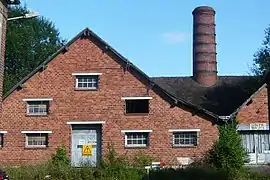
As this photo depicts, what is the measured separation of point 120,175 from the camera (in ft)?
76.8

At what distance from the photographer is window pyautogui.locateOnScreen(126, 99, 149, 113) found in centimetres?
3256

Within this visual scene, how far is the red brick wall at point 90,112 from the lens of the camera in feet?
104

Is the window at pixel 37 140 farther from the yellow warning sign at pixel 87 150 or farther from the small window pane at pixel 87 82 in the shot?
the small window pane at pixel 87 82

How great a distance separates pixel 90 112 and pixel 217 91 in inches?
456

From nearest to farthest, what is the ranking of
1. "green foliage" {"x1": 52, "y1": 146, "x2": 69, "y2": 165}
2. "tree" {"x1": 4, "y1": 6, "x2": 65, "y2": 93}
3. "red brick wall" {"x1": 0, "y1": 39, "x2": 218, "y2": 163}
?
"green foliage" {"x1": 52, "y1": 146, "x2": 69, "y2": 165}, "red brick wall" {"x1": 0, "y1": 39, "x2": 218, "y2": 163}, "tree" {"x1": 4, "y1": 6, "x2": 65, "y2": 93}

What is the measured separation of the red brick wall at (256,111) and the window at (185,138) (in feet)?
10.4

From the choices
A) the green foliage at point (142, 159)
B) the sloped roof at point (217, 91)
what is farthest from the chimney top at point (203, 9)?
the green foliage at point (142, 159)

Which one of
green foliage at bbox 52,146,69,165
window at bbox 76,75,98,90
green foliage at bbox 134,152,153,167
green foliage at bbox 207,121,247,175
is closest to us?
green foliage at bbox 207,121,247,175

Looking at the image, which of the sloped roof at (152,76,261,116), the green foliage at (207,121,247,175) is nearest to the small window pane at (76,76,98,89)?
the sloped roof at (152,76,261,116)

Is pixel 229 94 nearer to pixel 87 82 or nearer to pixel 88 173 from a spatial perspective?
pixel 87 82

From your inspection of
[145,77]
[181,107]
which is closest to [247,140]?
[181,107]

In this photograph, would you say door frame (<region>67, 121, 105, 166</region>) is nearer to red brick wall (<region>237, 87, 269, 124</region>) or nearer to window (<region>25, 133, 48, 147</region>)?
window (<region>25, 133, 48, 147</region>)

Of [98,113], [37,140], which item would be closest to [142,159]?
[98,113]

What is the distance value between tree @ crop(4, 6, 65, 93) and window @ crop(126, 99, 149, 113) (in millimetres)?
20948
